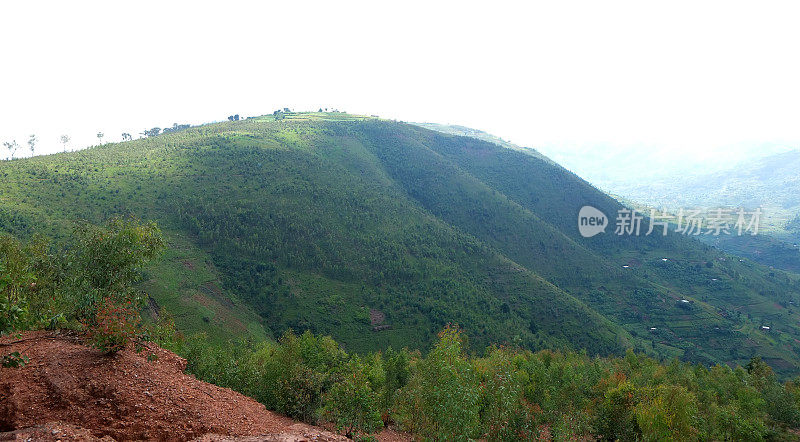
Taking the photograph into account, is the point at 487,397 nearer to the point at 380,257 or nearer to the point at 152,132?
the point at 380,257

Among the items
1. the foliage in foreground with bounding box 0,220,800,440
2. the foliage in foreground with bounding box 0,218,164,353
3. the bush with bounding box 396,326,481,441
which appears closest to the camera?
the foliage in foreground with bounding box 0,218,164,353

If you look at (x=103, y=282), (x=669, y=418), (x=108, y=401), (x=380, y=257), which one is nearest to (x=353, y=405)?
A: (x=108, y=401)

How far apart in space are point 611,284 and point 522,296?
4299 cm

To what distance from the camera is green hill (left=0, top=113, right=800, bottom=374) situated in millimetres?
74625

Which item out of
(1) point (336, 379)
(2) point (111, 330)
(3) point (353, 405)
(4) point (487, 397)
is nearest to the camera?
(2) point (111, 330)

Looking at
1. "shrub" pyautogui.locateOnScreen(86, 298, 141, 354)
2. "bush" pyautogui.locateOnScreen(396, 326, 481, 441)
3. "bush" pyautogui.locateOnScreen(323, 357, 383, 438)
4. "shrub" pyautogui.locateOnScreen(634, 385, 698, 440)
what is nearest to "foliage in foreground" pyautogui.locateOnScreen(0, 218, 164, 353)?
"shrub" pyautogui.locateOnScreen(86, 298, 141, 354)

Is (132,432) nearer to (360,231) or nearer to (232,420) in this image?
(232,420)

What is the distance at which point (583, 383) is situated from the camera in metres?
38.0

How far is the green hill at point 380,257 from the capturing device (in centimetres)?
7462

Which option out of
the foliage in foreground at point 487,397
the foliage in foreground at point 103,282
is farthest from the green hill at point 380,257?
the foliage in foreground at point 103,282

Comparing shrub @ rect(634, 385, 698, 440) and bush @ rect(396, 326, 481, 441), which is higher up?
bush @ rect(396, 326, 481, 441)

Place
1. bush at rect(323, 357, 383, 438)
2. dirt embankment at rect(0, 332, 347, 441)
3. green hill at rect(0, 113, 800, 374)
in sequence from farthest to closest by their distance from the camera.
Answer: green hill at rect(0, 113, 800, 374), bush at rect(323, 357, 383, 438), dirt embankment at rect(0, 332, 347, 441)

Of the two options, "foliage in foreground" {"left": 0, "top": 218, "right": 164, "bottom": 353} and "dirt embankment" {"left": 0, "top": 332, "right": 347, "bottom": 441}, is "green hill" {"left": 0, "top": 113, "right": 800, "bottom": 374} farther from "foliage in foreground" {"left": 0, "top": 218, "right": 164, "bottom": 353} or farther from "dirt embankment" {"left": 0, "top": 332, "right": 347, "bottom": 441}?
"dirt embankment" {"left": 0, "top": 332, "right": 347, "bottom": 441}

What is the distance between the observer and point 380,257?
9188cm
